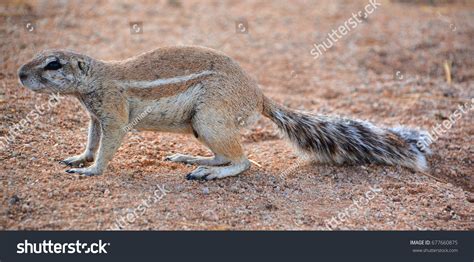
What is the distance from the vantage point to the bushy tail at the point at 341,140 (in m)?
5.99

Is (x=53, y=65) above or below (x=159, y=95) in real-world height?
above

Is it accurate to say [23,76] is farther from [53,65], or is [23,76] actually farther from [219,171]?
[219,171]

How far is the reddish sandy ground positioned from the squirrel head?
0.81m

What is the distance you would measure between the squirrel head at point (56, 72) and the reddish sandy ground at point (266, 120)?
0.81m

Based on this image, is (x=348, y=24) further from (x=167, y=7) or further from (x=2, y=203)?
(x=2, y=203)

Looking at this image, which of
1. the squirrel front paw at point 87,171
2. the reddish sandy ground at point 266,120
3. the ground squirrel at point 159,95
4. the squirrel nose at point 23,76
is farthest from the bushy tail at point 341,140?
the squirrel nose at point 23,76

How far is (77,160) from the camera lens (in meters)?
5.68

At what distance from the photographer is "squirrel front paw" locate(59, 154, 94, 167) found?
5.65 meters

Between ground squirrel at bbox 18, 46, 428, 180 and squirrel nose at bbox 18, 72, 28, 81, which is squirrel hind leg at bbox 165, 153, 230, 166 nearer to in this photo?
ground squirrel at bbox 18, 46, 428, 180

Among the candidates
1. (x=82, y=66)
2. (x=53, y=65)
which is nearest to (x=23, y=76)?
(x=53, y=65)

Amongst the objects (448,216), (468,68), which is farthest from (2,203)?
(468,68)

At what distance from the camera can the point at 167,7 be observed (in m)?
12.6

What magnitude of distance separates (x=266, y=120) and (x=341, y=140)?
6.40ft

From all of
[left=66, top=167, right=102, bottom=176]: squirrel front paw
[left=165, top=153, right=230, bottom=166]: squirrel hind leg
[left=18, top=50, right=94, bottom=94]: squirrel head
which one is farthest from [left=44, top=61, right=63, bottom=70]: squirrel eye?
[left=165, top=153, right=230, bottom=166]: squirrel hind leg
